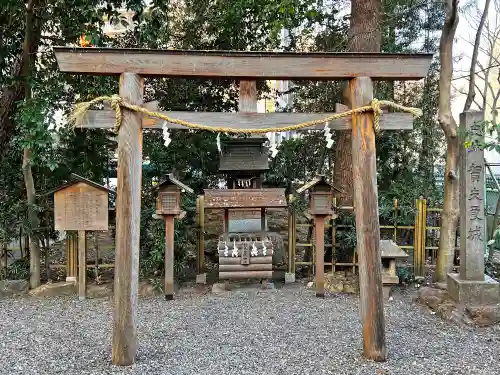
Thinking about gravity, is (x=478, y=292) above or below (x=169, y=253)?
below

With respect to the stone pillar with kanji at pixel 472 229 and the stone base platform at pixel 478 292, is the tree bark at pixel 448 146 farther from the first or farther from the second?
the stone base platform at pixel 478 292

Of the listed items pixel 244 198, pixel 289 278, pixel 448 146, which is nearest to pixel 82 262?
pixel 244 198

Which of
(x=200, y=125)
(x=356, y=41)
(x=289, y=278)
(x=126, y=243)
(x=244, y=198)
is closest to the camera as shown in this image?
(x=126, y=243)

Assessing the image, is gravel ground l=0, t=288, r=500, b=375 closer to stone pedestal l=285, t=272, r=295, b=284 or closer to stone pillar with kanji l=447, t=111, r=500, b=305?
stone pillar with kanji l=447, t=111, r=500, b=305

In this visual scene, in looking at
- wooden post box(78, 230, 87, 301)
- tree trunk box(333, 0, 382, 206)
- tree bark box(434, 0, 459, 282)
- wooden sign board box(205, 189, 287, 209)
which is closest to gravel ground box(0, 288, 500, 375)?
wooden post box(78, 230, 87, 301)

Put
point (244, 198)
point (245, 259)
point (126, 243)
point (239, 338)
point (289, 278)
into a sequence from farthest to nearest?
point (289, 278), point (244, 198), point (245, 259), point (239, 338), point (126, 243)

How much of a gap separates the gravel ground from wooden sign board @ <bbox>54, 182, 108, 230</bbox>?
1114 millimetres

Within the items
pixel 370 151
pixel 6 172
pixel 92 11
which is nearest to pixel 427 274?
pixel 370 151

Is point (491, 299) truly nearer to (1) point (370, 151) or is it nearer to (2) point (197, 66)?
(1) point (370, 151)

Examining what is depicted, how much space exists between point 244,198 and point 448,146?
3080mm

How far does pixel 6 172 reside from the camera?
693 cm

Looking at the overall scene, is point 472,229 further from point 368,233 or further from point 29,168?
point 29,168

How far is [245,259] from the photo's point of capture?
6.43 m

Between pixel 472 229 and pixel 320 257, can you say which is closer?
pixel 472 229
